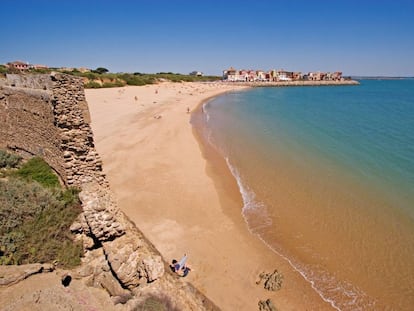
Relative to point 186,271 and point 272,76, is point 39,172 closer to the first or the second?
point 186,271

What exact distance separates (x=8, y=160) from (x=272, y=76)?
15460 cm

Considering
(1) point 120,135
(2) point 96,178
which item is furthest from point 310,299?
(1) point 120,135

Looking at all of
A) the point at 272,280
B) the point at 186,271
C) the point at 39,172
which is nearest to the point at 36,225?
the point at 39,172

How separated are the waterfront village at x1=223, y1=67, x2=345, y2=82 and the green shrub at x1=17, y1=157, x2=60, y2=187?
143 metres

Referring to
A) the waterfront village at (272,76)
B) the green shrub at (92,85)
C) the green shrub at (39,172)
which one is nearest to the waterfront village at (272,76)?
the waterfront village at (272,76)

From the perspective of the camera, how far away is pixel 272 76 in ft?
490

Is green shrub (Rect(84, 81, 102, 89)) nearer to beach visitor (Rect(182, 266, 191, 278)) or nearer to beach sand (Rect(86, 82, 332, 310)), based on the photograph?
beach sand (Rect(86, 82, 332, 310))

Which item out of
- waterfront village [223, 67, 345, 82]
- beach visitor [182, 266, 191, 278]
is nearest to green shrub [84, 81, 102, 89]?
beach visitor [182, 266, 191, 278]

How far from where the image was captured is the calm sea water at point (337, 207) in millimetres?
7277

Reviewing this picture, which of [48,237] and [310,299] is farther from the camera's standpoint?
[310,299]

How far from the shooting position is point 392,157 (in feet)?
55.9

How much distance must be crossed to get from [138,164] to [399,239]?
479 inches

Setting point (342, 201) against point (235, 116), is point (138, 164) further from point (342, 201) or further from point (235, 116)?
point (235, 116)

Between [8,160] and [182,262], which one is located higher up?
[8,160]
